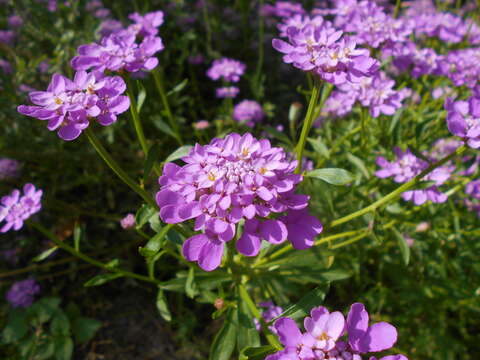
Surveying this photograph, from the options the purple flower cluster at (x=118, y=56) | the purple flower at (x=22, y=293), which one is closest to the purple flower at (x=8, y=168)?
the purple flower at (x=22, y=293)

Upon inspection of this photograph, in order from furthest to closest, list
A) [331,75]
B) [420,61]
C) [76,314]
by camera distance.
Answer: [76,314]
[420,61]
[331,75]

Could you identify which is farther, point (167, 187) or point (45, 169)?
point (45, 169)

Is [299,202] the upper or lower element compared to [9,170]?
upper

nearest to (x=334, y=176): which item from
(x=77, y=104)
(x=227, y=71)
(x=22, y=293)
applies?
(x=77, y=104)

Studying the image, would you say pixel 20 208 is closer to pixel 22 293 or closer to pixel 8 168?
pixel 22 293

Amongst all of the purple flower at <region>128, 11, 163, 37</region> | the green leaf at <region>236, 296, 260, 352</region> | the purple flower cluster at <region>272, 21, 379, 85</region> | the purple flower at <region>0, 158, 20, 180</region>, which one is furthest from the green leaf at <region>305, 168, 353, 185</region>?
the purple flower at <region>0, 158, 20, 180</region>

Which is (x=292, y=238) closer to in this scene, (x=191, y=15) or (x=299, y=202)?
(x=299, y=202)

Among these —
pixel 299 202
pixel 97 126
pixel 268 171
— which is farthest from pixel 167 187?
pixel 97 126
